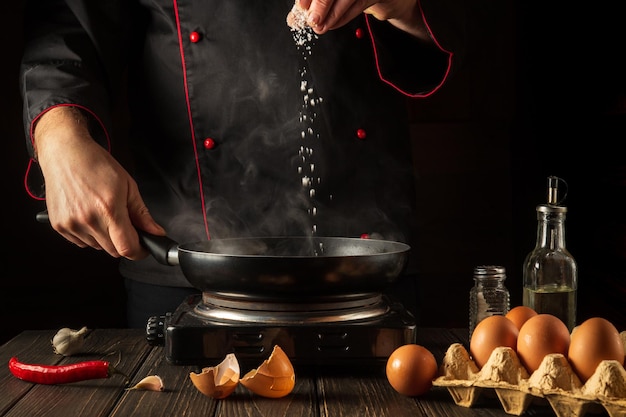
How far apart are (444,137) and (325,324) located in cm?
250

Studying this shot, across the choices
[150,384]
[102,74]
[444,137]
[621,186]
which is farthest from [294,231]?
[444,137]

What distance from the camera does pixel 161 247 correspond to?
141 centimetres

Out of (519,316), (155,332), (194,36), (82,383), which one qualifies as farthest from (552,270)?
(194,36)

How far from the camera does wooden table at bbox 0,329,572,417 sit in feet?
3.58

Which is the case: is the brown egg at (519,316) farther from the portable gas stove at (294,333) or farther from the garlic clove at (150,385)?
the garlic clove at (150,385)

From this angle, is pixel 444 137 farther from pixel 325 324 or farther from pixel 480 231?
pixel 325 324

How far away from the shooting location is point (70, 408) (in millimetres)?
1112

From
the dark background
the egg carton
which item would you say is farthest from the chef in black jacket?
the dark background

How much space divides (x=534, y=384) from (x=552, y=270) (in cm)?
46

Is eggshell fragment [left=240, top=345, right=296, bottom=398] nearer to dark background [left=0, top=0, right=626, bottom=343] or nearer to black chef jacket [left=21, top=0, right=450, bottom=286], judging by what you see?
black chef jacket [left=21, top=0, right=450, bottom=286]

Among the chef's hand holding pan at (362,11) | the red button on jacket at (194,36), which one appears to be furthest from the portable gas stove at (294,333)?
the red button on jacket at (194,36)

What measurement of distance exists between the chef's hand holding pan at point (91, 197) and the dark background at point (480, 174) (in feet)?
6.87

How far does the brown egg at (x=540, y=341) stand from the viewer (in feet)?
3.57

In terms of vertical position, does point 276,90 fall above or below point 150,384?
above
